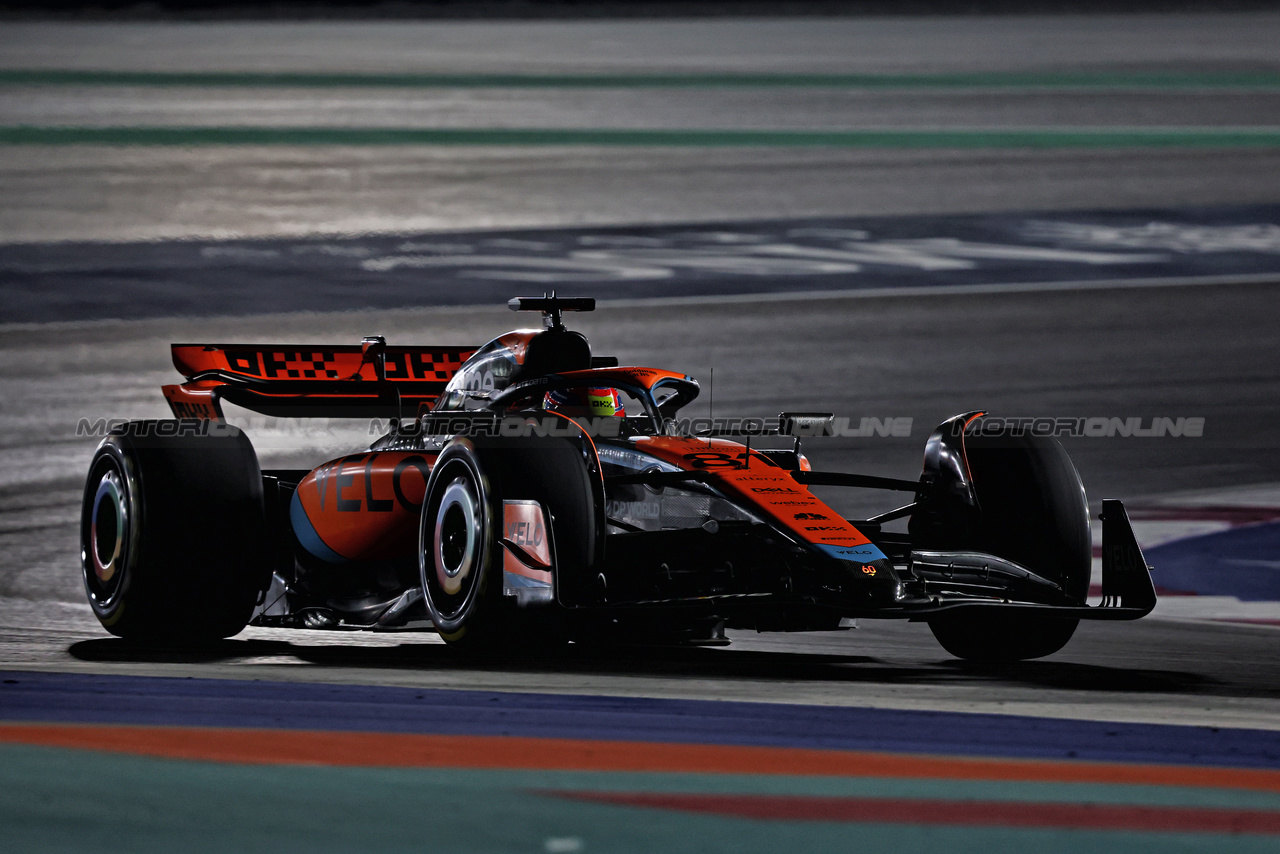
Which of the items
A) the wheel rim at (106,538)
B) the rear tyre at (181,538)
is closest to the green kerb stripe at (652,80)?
the wheel rim at (106,538)

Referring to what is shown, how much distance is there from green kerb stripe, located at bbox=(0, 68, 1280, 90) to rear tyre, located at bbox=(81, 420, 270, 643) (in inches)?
1213

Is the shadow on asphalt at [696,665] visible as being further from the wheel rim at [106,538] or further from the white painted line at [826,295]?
the white painted line at [826,295]

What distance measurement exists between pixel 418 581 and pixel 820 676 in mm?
1806

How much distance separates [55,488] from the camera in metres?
12.0

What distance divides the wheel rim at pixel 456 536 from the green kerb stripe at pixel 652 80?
31986 mm

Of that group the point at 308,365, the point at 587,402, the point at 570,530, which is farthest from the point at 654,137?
the point at 570,530

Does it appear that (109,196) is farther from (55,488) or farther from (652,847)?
(652,847)

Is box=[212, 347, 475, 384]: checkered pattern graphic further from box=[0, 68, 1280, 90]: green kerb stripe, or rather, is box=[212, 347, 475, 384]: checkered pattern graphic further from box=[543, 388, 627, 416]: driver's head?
box=[0, 68, 1280, 90]: green kerb stripe

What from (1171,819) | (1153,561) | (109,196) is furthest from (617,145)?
(1171,819)

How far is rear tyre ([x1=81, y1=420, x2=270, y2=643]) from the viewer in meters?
8.01

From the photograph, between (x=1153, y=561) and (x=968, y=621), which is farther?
(x=1153, y=561)

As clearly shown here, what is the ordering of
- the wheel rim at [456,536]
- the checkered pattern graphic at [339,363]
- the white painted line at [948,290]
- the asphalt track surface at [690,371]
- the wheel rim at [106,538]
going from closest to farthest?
the asphalt track surface at [690,371]
the wheel rim at [456,536]
the wheel rim at [106,538]
the checkered pattern graphic at [339,363]
the white painted line at [948,290]

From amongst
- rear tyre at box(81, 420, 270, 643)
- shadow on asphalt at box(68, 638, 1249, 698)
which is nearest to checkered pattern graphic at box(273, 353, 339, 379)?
rear tyre at box(81, 420, 270, 643)

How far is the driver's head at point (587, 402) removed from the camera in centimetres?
808
